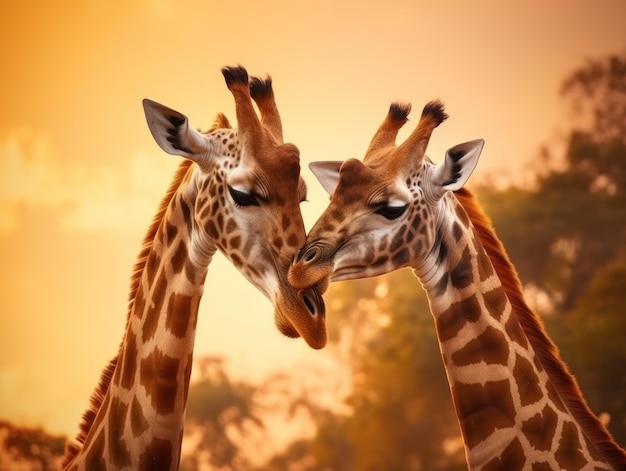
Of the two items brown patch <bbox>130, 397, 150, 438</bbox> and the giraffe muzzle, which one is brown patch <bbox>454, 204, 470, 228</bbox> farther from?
brown patch <bbox>130, 397, 150, 438</bbox>

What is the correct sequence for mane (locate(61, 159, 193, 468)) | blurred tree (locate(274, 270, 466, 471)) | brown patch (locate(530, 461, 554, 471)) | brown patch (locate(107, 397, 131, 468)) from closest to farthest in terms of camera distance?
brown patch (locate(530, 461, 554, 471)) < brown patch (locate(107, 397, 131, 468)) < mane (locate(61, 159, 193, 468)) < blurred tree (locate(274, 270, 466, 471))

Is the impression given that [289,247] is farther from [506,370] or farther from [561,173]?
[561,173]

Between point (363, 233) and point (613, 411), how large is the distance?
903 centimetres

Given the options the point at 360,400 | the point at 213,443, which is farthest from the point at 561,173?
the point at 213,443

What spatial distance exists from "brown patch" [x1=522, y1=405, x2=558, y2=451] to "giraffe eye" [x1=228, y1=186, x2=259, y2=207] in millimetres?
1564

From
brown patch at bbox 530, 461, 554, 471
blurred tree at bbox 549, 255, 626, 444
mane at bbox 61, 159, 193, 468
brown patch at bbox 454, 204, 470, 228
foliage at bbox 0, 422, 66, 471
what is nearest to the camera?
brown patch at bbox 530, 461, 554, 471

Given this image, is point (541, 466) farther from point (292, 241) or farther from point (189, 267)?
point (189, 267)

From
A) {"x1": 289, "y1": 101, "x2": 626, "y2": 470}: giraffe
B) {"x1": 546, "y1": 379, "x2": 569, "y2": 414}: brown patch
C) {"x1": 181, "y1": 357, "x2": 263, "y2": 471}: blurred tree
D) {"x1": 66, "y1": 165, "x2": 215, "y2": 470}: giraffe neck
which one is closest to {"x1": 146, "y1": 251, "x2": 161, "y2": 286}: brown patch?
{"x1": 66, "y1": 165, "x2": 215, "y2": 470}: giraffe neck

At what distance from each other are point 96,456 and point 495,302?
196 centimetres

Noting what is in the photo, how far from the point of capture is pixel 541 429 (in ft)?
13.4

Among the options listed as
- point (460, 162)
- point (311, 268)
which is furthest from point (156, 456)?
point (460, 162)

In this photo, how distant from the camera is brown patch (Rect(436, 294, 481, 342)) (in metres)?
4.25

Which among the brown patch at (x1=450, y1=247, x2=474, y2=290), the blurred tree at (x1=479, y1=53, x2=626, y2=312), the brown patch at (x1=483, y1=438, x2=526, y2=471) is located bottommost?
the brown patch at (x1=483, y1=438, x2=526, y2=471)

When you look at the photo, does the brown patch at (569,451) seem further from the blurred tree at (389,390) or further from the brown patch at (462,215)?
the blurred tree at (389,390)
